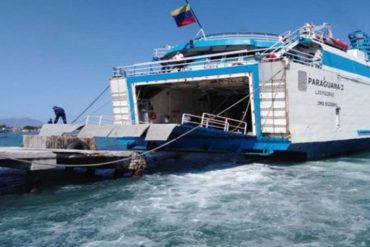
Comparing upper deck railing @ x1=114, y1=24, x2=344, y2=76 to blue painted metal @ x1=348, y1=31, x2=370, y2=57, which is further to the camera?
blue painted metal @ x1=348, y1=31, x2=370, y2=57

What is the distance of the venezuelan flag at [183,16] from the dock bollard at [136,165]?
7713mm

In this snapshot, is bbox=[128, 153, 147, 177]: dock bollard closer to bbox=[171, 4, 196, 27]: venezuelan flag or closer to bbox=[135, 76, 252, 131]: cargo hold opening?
bbox=[135, 76, 252, 131]: cargo hold opening

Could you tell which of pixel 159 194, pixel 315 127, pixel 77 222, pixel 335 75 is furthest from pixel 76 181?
pixel 335 75

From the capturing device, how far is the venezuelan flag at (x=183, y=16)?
58.3ft

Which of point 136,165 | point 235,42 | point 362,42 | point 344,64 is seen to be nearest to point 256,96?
point 235,42

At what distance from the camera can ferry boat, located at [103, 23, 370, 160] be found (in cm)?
1339

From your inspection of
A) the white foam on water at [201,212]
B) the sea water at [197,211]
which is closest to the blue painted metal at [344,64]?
the sea water at [197,211]

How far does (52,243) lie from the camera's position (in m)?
6.51

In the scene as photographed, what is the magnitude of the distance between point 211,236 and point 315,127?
9.43m

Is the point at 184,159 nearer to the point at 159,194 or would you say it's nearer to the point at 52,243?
the point at 159,194

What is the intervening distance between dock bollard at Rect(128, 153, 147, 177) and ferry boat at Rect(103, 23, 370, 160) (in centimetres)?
66

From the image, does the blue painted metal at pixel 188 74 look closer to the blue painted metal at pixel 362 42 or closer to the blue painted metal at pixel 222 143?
the blue painted metal at pixel 222 143

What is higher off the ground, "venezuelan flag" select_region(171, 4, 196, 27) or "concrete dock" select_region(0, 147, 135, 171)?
"venezuelan flag" select_region(171, 4, 196, 27)

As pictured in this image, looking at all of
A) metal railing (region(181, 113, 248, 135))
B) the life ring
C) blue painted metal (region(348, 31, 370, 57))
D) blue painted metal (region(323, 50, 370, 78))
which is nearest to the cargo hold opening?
the life ring
